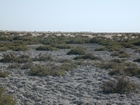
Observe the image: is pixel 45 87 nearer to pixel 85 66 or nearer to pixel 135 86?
pixel 135 86

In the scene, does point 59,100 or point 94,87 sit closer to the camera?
point 59,100

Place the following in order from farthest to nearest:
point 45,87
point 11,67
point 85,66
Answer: point 85,66 → point 11,67 → point 45,87

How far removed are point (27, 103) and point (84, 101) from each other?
1838 mm

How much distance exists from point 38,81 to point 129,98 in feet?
15.1

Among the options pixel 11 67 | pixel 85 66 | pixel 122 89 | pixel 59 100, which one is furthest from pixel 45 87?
pixel 85 66

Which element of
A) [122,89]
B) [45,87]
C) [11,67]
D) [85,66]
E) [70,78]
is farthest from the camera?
[85,66]

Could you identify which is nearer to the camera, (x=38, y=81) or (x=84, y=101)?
(x=84, y=101)

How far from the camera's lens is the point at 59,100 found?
9.53 m

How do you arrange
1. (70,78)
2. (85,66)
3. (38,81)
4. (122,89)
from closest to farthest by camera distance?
(122,89) → (38,81) → (70,78) → (85,66)

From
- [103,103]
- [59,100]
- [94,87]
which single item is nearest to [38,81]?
[94,87]

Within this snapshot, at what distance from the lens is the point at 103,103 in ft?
30.2

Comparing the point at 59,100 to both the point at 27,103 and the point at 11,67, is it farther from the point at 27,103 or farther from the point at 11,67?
the point at 11,67

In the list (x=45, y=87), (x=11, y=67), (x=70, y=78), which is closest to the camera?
(x=45, y=87)

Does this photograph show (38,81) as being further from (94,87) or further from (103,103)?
(103,103)
